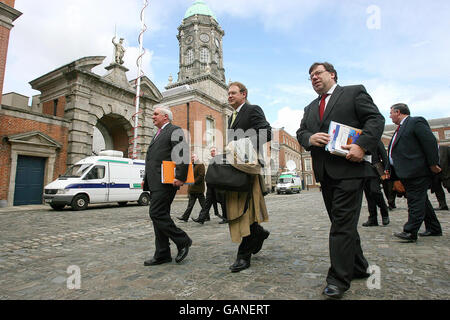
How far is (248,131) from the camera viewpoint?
9.39 ft

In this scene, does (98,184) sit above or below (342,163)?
above

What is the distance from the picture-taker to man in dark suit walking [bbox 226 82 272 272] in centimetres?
280

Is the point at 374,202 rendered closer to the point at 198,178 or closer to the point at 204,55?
the point at 198,178

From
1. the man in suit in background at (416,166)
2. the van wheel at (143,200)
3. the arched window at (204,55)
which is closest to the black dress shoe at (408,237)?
the man in suit in background at (416,166)

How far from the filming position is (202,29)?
3728cm

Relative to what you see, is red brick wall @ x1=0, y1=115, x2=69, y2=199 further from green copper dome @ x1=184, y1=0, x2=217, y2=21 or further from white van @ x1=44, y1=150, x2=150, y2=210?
green copper dome @ x1=184, y1=0, x2=217, y2=21

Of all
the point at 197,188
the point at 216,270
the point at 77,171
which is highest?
the point at 77,171

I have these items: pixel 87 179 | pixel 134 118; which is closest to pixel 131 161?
pixel 87 179

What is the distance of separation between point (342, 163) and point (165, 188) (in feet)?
6.63

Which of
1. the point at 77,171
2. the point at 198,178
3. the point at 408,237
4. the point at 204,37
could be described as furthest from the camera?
the point at 204,37

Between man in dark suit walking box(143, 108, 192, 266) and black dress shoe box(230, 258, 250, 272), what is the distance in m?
0.73

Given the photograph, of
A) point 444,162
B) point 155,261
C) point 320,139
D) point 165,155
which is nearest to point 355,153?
point 320,139

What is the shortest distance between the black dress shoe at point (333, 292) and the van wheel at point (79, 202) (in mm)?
11567
